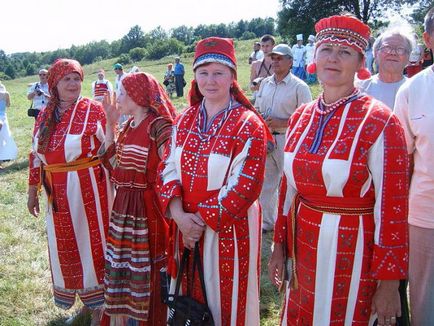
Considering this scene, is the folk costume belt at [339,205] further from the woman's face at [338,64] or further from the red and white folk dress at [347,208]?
the woman's face at [338,64]

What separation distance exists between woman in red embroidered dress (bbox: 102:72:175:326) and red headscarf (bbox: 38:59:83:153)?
573 millimetres

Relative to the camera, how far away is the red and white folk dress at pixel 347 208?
6.33ft

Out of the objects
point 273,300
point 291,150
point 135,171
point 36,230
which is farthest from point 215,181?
point 36,230

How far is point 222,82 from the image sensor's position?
8.11ft

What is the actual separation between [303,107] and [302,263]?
77 centimetres

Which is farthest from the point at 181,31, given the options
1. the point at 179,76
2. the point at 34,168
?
the point at 34,168

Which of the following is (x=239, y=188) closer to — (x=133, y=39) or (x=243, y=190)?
(x=243, y=190)

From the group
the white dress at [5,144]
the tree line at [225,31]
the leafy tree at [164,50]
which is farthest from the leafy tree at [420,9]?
the white dress at [5,144]

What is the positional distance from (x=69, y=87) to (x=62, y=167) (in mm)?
592

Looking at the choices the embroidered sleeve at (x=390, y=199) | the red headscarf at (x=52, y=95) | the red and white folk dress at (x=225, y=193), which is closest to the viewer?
the embroidered sleeve at (x=390, y=199)

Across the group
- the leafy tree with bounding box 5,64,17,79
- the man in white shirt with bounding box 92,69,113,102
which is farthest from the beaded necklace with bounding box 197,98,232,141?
the leafy tree with bounding box 5,64,17,79

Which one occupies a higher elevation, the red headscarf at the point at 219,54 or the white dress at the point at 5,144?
the red headscarf at the point at 219,54

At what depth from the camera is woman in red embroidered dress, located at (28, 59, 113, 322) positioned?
336 cm

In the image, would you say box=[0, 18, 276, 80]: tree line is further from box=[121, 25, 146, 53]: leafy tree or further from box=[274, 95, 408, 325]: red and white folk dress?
box=[274, 95, 408, 325]: red and white folk dress
